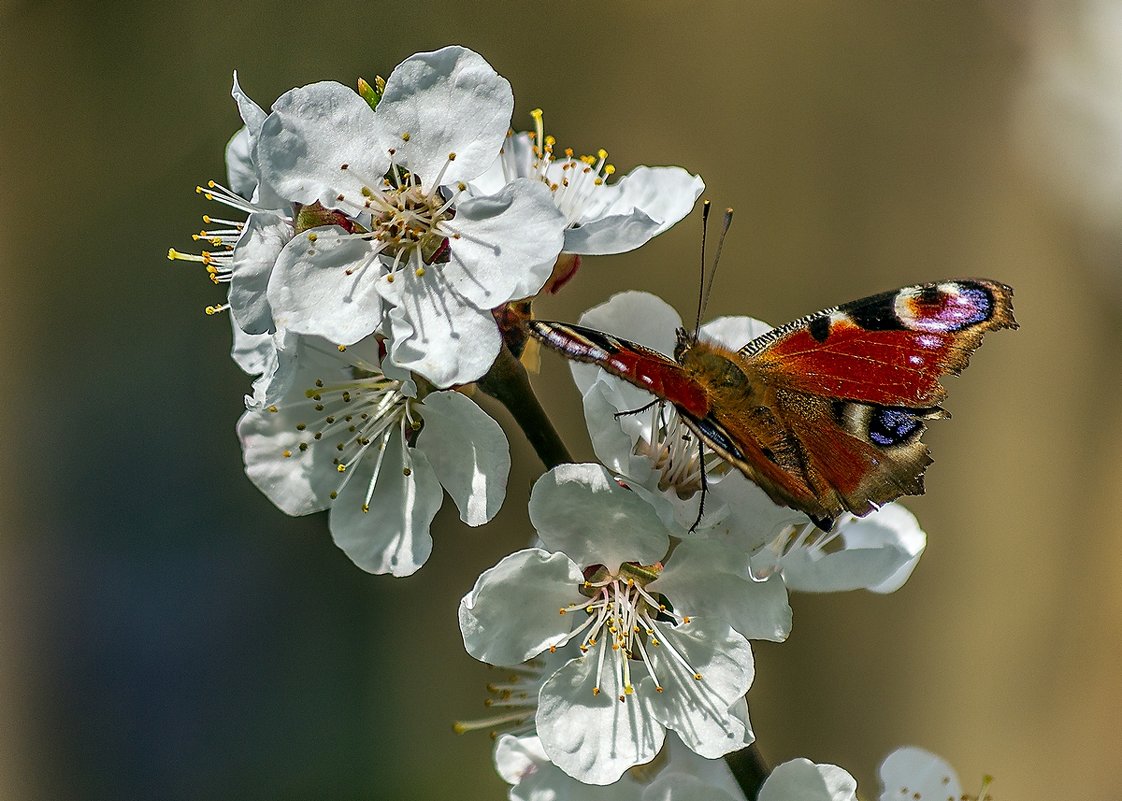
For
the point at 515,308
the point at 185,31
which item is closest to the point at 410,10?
the point at 185,31

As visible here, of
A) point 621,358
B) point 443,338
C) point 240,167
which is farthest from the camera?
point 240,167

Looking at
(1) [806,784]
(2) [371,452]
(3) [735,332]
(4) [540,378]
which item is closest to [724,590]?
(1) [806,784]

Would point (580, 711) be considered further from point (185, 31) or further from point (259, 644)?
point (185, 31)

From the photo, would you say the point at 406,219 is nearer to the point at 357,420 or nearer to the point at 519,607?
the point at 357,420

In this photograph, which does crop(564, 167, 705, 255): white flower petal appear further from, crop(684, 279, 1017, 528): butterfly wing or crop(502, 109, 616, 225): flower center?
crop(684, 279, 1017, 528): butterfly wing

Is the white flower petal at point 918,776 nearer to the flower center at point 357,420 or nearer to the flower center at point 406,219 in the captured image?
the flower center at point 357,420

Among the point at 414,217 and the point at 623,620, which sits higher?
the point at 414,217
